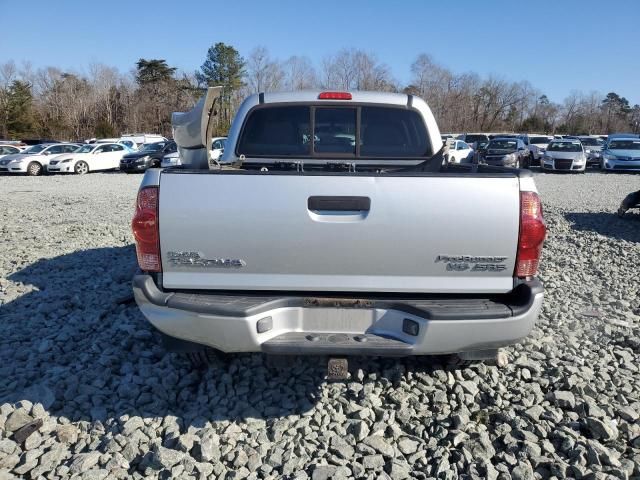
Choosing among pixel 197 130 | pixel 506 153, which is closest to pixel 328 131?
pixel 197 130

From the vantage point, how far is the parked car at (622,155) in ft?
74.3

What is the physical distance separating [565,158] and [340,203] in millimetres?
24405

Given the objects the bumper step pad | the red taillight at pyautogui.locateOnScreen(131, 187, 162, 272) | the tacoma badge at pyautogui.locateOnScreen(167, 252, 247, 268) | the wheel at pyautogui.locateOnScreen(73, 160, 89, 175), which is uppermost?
the red taillight at pyautogui.locateOnScreen(131, 187, 162, 272)

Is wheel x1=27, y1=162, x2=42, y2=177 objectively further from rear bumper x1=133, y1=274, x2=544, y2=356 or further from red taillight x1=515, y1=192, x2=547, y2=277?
red taillight x1=515, y1=192, x2=547, y2=277

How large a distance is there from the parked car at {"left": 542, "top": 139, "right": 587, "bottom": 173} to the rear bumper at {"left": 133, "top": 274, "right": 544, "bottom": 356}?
23891 mm

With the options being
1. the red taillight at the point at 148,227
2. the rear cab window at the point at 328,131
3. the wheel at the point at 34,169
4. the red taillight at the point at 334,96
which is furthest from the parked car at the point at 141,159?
the red taillight at the point at 148,227

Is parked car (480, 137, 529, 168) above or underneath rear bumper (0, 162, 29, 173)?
above

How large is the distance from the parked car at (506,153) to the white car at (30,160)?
21.6 metres

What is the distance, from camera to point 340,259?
2.70 m

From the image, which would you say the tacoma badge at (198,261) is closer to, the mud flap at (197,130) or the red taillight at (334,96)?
the mud flap at (197,130)

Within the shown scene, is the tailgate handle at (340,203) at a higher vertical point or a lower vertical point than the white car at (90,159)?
higher

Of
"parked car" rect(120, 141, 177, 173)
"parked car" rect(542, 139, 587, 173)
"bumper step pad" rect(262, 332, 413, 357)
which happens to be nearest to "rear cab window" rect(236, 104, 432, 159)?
"bumper step pad" rect(262, 332, 413, 357)

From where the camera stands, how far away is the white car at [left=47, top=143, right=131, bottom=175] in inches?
949

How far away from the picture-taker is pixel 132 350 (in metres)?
3.92
